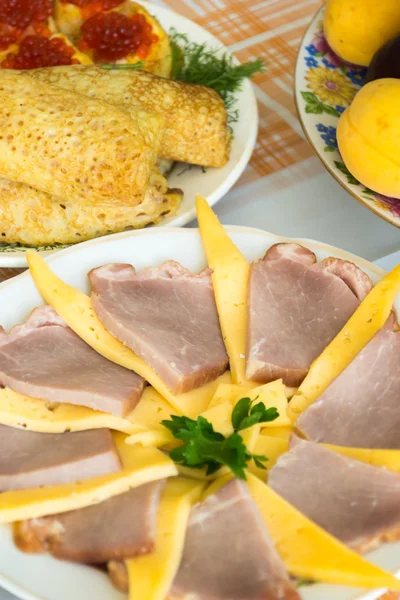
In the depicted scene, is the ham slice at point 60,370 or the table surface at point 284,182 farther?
the table surface at point 284,182

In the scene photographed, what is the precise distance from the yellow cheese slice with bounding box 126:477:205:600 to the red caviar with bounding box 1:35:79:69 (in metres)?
1.27

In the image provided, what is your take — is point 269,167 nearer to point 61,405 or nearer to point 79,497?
point 61,405

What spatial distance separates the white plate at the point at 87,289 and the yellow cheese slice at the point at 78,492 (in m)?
0.05

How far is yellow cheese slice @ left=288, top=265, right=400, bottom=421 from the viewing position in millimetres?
1305

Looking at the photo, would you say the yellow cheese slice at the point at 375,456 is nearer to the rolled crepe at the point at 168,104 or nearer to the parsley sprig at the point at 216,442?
the parsley sprig at the point at 216,442

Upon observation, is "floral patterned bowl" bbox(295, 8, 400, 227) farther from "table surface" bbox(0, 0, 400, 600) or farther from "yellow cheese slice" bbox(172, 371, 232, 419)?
"yellow cheese slice" bbox(172, 371, 232, 419)

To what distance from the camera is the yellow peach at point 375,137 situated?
1.55 m

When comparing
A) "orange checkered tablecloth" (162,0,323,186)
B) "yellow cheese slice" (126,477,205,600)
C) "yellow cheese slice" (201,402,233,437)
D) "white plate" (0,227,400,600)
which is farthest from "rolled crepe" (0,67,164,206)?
"yellow cheese slice" (126,477,205,600)

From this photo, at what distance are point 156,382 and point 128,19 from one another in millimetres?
1172

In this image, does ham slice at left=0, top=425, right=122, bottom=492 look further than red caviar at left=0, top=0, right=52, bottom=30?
No

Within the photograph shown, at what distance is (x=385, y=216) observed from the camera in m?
1.61

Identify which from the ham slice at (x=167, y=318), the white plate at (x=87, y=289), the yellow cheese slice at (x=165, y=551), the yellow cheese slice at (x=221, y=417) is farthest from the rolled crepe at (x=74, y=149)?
the yellow cheese slice at (x=165, y=551)

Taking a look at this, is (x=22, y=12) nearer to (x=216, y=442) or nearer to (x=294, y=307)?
(x=294, y=307)

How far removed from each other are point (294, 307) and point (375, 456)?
1.24ft
